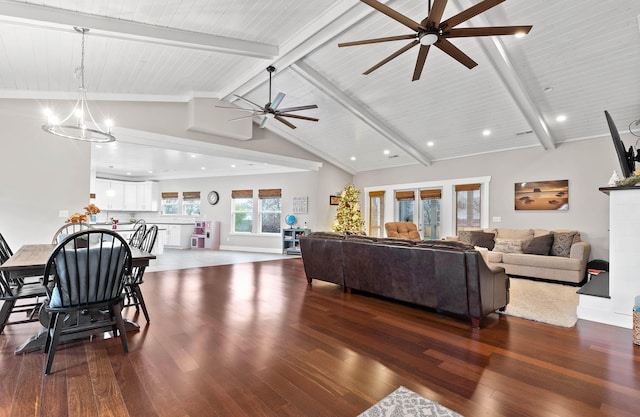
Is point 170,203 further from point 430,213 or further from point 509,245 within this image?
point 509,245

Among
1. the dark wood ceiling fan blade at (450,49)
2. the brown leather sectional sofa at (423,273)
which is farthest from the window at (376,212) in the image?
the dark wood ceiling fan blade at (450,49)

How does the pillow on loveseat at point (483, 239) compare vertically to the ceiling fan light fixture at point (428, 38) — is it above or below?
below

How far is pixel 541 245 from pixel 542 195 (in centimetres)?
132

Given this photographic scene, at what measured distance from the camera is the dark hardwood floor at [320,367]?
180 centimetres

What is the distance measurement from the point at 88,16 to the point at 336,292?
4.23 meters

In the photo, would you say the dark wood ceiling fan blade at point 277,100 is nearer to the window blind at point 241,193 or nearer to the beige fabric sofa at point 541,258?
the beige fabric sofa at point 541,258

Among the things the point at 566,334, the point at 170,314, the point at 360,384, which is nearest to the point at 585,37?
the point at 566,334

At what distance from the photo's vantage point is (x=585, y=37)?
3.93 meters

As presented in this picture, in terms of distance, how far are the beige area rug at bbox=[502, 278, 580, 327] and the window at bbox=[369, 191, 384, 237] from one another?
14.4 feet

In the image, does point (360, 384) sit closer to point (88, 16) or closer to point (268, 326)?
point (268, 326)

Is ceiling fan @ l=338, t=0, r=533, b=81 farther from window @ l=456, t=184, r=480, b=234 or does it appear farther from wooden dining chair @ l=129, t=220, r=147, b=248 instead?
window @ l=456, t=184, r=480, b=234

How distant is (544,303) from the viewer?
404 cm

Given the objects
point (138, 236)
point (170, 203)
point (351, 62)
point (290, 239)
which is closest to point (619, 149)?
point (351, 62)

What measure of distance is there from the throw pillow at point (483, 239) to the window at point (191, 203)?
8694mm
